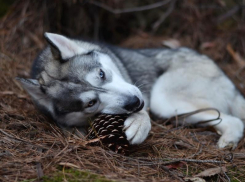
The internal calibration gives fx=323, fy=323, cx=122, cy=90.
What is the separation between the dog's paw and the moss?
0.80 meters

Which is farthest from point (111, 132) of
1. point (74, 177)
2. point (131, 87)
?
point (74, 177)

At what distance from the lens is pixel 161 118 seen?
464cm

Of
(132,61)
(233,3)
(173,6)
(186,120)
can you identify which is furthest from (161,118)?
(233,3)

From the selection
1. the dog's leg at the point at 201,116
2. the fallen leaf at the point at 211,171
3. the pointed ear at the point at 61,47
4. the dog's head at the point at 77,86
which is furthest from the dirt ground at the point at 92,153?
the pointed ear at the point at 61,47

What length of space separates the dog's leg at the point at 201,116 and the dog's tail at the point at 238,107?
487 millimetres

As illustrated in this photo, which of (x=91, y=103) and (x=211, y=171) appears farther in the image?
(x=91, y=103)

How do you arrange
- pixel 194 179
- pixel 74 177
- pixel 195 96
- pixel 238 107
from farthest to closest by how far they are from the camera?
pixel 238 107, pixel 195 96, pixel 194 179, pixel 74 177

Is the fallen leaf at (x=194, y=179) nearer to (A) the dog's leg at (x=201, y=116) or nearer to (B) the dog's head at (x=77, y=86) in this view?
(B) the dog's head at (x=77, y=86)

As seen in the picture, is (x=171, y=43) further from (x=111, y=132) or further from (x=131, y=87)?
(x=111, y=132)

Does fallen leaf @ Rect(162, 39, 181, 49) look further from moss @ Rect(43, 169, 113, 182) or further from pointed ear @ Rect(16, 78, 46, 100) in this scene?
moss @ Rect(43, 169, 113, 182)

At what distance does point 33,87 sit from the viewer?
3.83 metres

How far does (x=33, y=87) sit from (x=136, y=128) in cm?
133

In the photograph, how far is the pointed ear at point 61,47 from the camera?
3656mm

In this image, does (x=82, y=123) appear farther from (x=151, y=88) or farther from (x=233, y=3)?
(x=233, y=3)
